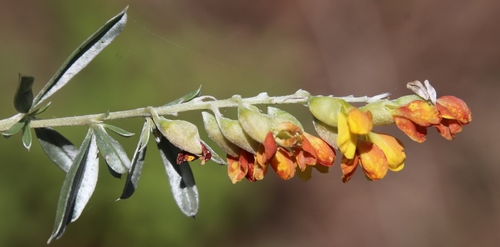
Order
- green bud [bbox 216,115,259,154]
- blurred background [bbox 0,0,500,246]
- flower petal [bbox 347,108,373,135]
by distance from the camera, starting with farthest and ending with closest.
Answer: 1. blurred background [bbox 0,0,500,246]
2. green bud [bbox 216,115,259,154]
3. flower petal [bbox 347,108,373,135]

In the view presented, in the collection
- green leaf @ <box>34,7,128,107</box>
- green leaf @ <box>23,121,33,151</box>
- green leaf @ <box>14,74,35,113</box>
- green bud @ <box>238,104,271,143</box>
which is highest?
green leaf @ <box>34,7,128,107</box>

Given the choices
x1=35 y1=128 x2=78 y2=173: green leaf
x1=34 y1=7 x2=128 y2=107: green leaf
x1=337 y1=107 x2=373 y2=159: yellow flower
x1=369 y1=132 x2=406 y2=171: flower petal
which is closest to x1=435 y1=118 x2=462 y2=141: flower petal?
x1=369 y1=132 x2=406 y2=171: flower petal

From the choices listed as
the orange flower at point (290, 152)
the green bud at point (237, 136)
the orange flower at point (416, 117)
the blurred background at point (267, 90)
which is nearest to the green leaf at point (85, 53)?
the green bud at point (237, 136)

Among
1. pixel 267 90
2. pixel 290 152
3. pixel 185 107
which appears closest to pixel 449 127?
pixel 290 152

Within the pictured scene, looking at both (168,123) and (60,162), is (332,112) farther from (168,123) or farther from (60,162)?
(60,162)

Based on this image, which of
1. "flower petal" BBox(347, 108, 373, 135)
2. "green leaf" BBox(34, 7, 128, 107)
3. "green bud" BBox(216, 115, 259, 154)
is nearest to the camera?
"flower petal" BBox(347, 108, 373, 135)

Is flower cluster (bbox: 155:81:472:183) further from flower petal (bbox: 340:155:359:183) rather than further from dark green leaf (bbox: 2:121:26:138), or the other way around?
dark green leaf (bbox: 2:121:26:138)

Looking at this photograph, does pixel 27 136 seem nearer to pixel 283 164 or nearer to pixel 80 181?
pixel 80 181
